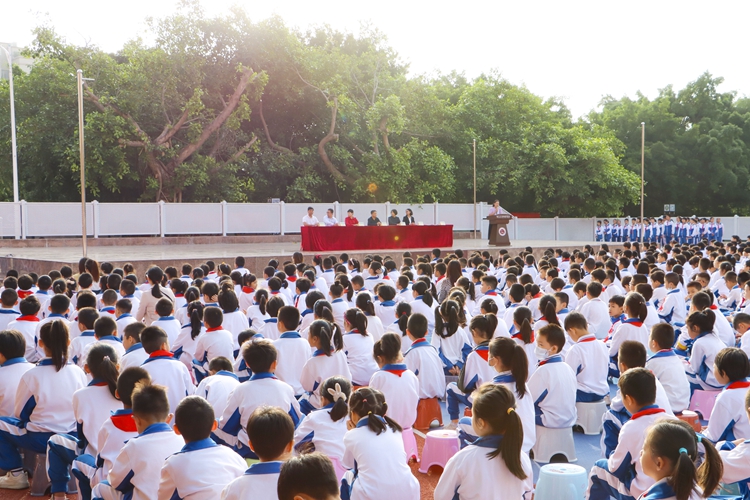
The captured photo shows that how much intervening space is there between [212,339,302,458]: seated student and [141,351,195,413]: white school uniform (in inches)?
22.9

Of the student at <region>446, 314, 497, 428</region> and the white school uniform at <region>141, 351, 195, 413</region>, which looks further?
the student at <region>446, 314, 497, 428</region>

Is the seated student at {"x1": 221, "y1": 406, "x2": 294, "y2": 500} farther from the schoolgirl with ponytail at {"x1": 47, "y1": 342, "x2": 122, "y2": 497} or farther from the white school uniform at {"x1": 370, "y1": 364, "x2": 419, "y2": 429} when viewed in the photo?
the white school uniform at {"x1": 370, "y1": 364, "x2": 419, "y2": 429}

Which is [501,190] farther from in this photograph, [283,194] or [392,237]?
[392,237]

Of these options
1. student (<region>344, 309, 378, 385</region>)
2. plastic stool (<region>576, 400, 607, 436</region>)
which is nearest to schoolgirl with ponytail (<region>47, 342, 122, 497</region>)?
student (<region>344, 309, 378, 385</region>)

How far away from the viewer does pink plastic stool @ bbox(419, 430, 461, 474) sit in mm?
4777

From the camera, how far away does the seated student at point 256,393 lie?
13.3ft

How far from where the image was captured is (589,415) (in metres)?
5.92

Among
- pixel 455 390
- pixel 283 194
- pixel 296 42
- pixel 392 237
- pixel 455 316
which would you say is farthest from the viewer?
pixel 283 194

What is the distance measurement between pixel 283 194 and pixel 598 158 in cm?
1349

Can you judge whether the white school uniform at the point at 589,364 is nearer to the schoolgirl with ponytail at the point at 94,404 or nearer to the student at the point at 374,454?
the student at the point at 374,454

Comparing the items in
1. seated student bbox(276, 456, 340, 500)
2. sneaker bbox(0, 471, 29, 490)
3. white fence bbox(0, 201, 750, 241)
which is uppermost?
white fence bbox(0, 201, 750, 241)

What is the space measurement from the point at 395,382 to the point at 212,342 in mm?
1881

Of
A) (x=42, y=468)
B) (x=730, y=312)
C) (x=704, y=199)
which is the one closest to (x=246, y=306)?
(x=42, y=468)

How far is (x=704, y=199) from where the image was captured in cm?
3619
